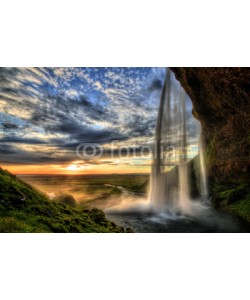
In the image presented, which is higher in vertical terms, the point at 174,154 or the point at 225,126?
the point at 225,126

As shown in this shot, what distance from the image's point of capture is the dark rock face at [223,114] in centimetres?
804

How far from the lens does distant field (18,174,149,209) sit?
8562 millimetres

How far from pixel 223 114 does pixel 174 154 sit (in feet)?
8.55

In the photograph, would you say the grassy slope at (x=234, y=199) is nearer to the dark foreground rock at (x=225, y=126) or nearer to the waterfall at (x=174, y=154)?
the dark foreground rock at (x=225, y=126)

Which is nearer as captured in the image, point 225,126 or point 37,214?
point 37,214

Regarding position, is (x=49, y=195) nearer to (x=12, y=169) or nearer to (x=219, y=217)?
(x=12, y=169)

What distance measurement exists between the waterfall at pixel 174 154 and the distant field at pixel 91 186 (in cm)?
88

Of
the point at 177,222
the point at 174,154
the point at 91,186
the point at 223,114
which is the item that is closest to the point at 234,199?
the point at 177,222

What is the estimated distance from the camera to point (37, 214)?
706 cm

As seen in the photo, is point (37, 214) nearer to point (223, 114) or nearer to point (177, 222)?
point (177, 222)

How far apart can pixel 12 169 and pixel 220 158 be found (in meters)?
8.28

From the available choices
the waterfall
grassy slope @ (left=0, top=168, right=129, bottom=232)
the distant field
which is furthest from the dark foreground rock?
grassy slope @ (left=0, top=168, right=129, bottom=232)

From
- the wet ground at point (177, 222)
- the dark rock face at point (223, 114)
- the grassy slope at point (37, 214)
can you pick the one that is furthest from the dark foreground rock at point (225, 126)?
the grassy slope at point (37, 214)

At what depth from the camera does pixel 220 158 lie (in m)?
10.4
